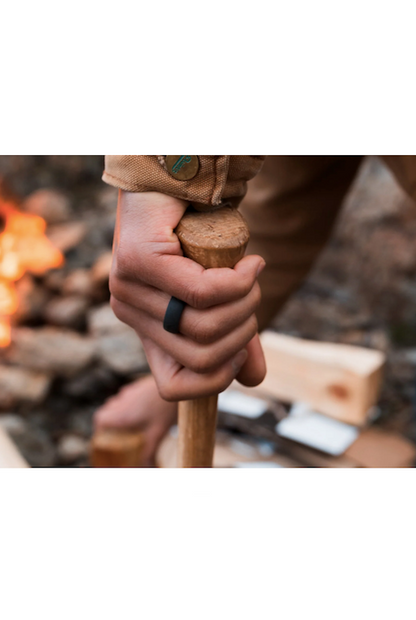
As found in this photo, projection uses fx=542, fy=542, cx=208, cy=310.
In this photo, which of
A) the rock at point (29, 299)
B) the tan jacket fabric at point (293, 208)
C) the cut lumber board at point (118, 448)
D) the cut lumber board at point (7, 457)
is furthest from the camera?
the rock at point (29, 299)

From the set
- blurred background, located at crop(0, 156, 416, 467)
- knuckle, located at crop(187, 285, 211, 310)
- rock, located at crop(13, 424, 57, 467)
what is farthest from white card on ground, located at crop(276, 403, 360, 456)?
knuckle, located at crop(187, 285, 211, 310)

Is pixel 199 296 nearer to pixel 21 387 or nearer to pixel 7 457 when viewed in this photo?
pixel 7 457

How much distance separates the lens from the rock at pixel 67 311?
1619mm

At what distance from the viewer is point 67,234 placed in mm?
1746

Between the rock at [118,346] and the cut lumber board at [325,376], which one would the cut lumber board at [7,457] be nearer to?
the cut lumber board at [325,376]

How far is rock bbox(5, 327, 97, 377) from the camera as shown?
1.54 meters

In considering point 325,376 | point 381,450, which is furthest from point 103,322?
point 381,450

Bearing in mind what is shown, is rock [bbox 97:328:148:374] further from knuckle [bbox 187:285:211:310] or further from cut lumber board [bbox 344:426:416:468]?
knuckle [bbox 187:285:211:310]

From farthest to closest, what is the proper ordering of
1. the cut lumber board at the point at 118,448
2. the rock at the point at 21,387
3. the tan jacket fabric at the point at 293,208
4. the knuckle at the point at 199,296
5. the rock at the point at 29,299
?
1. the rock at the point at 29,299
2. the rock at the point at 21,387
3. the cut lumber board at the point at 118,448
4. the tan jacket fabric at the point at 293,208
5. the knuckle at the point at 199,296

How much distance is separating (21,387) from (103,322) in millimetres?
290

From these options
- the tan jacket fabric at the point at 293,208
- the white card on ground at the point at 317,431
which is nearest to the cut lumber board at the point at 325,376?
the white card on ground at the point at 317,431

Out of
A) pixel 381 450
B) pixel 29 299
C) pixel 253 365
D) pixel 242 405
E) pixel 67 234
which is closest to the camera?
pixel 253 365

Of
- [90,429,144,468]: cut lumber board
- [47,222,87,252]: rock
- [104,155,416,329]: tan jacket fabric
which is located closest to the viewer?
[104,155,416,329]: tan jacket fabric

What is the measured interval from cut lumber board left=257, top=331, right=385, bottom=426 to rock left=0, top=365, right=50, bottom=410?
0.63 m
